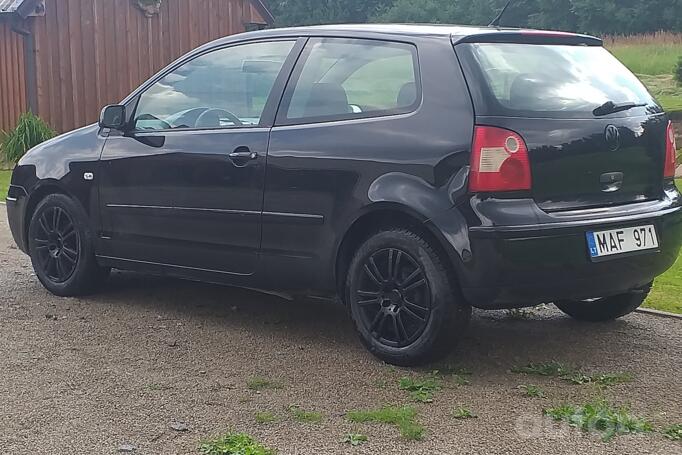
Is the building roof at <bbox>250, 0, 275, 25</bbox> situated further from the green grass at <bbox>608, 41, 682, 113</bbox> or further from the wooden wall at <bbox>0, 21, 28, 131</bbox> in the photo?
the green grass at <bbox>608, 41, 682, 113</bbox>

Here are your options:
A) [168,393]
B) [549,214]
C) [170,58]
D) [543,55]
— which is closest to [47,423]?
[168,393]

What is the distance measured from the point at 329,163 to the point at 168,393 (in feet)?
4.71

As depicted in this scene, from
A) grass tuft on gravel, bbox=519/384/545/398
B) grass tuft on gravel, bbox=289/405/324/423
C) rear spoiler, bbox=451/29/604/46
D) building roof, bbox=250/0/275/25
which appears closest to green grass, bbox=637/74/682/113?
building roof, bbox=250/0/275/25

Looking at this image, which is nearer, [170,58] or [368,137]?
[368,137]

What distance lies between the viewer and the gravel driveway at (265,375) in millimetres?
4043

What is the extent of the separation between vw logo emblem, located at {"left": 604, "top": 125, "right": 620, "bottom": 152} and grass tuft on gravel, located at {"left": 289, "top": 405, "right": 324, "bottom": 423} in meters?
1.96

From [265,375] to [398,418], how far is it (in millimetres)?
932

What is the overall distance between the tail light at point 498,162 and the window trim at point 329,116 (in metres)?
0.45

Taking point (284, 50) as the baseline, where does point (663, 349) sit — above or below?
below

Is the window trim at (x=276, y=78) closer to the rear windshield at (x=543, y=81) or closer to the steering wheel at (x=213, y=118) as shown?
the steering wheel at (x=213, y=118)

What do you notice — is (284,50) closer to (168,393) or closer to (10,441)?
(168,393)

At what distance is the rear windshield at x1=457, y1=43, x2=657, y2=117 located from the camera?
4.82m

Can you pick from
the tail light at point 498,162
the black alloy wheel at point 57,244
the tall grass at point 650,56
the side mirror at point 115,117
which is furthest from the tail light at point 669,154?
the tall grass at point 650,56

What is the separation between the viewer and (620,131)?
502cm
